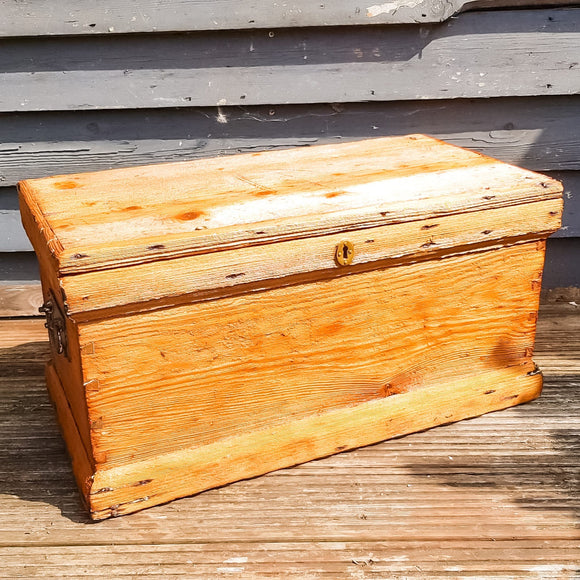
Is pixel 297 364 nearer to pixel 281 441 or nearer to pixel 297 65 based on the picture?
pixel 281 441

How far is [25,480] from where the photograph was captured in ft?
5.78

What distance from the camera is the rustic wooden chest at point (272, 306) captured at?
151 centimetres

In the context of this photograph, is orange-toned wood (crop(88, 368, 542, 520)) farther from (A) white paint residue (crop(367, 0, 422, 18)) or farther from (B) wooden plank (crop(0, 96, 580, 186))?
(A) white paint residue (crop(367, 0, 422, 18))

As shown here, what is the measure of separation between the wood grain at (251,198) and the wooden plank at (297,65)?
1.20ft

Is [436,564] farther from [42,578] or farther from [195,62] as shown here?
[195,62]

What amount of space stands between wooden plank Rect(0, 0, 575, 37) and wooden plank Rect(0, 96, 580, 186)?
256mm

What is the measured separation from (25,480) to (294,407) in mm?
646

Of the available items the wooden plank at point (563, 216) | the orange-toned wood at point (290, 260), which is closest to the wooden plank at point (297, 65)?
the wooden plank at point (563, 216)

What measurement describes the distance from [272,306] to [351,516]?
48cm

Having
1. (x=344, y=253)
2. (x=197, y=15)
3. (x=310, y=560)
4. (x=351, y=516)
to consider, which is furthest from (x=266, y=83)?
(x=310, y=560)

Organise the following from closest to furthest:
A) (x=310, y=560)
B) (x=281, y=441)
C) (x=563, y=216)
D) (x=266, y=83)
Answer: (x=310, y=560)
(x=281, y=441)
(x=266, y=83)
(x=563, y=216)

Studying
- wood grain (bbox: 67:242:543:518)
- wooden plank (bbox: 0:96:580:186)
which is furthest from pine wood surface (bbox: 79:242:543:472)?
wooden plank (bbox: 0:96:580:186)

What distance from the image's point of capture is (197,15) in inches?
88.7

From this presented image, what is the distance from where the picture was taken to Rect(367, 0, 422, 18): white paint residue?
2.27m
